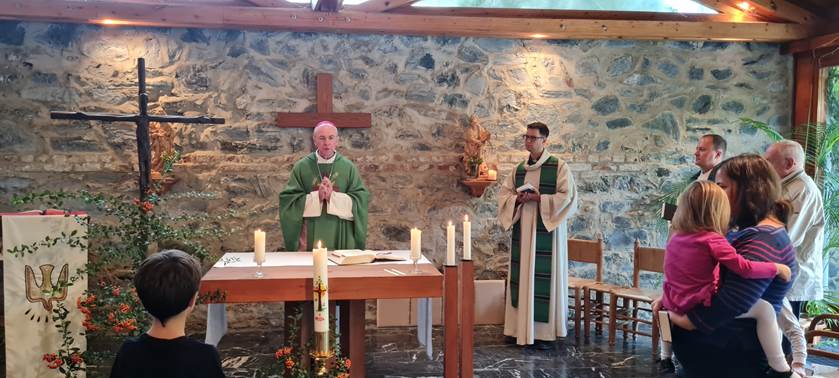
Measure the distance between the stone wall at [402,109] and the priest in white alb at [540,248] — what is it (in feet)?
2.57

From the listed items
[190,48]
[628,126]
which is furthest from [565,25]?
[190,48]

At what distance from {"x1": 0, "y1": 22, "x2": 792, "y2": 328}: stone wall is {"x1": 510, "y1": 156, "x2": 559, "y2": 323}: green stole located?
775 millimetres

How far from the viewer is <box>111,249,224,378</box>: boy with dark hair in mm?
1782

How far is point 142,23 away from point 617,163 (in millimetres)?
4233

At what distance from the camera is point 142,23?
204 inches

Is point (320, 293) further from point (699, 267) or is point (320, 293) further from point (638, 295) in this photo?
point (638, 295)

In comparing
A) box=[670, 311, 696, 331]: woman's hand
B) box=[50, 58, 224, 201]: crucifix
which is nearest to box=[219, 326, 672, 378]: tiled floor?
box=[50, 58, 224, 201]: crucifix

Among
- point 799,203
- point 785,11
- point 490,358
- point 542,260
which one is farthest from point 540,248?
point 785,11

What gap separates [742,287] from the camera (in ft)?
7.15

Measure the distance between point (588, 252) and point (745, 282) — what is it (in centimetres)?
330

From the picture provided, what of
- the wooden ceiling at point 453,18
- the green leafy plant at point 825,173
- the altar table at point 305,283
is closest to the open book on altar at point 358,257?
the altar table at point 305,283

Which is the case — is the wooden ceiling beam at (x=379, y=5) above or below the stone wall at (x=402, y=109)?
above

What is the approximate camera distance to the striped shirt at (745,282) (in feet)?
7.16

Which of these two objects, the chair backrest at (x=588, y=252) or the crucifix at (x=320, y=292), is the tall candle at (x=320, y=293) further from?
the chair backrest at (x=588, y=252)
